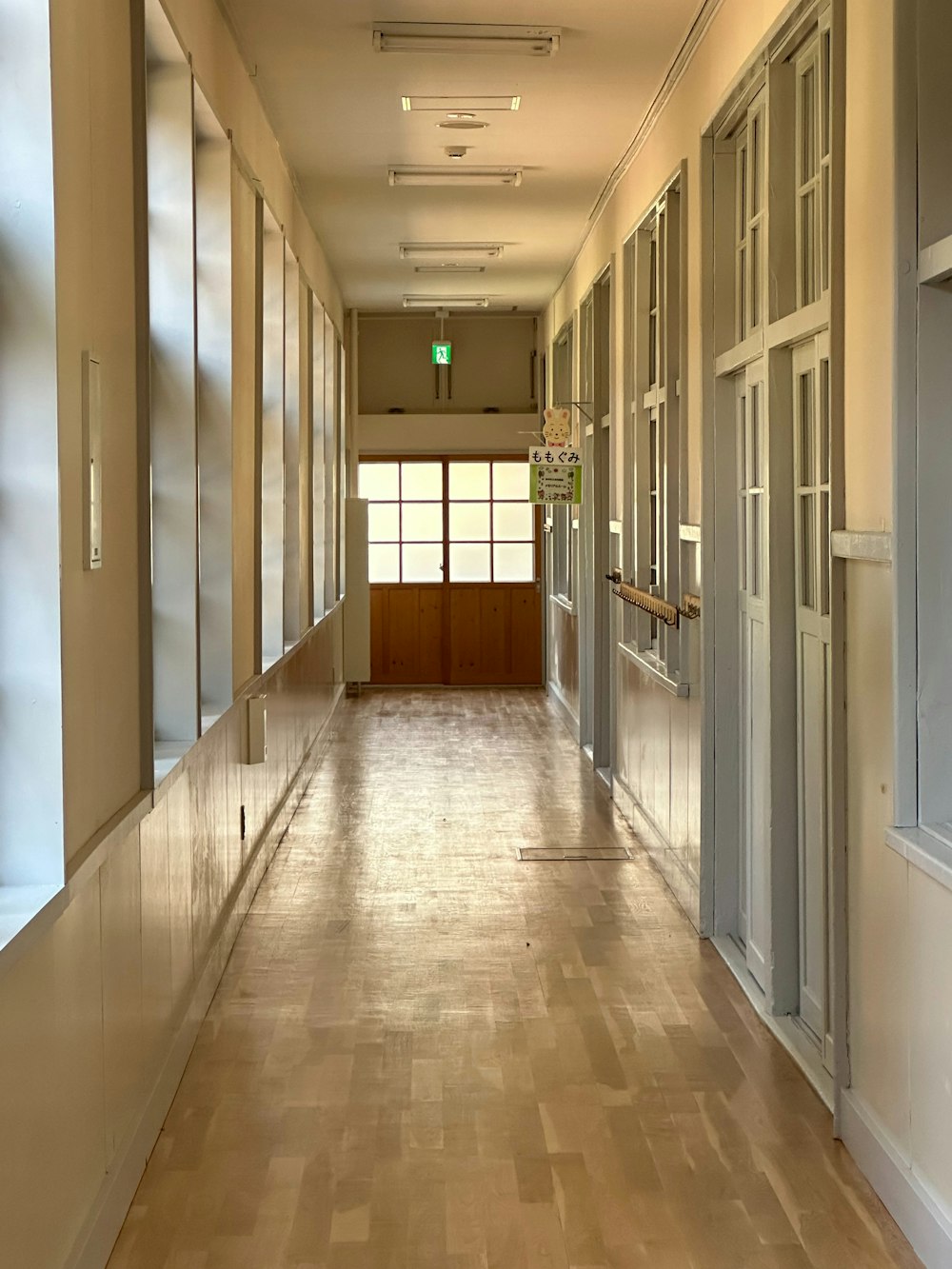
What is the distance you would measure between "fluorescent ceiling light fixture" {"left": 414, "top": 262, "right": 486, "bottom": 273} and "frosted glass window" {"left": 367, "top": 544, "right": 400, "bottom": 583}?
11.4ft

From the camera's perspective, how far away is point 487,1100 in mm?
3836

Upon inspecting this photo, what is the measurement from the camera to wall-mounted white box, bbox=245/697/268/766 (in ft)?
19.1

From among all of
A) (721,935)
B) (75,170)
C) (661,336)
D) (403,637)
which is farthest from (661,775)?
(403,637)

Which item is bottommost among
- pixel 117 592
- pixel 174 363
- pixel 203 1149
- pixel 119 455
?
pixel 203 1149

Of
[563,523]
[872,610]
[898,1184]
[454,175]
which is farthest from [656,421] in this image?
[563,523]

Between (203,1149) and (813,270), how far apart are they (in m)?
2.97

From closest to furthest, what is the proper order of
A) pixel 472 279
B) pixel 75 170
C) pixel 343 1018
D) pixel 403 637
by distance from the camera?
1. pixel 75 170
2. pixel 343 1018
3. pixel 472 279
4. pixel 403 637

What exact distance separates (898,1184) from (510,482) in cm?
1107

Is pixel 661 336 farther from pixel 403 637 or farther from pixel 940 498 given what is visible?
pixel 403 637

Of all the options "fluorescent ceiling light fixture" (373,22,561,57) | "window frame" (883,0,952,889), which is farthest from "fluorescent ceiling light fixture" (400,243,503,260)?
"window frame" (883,0,952,889)

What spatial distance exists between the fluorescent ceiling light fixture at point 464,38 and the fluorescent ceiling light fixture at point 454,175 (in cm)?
213

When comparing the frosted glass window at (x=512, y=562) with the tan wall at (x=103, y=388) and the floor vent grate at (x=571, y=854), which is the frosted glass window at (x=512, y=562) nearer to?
the floor vent grate at (x=571, y=854)

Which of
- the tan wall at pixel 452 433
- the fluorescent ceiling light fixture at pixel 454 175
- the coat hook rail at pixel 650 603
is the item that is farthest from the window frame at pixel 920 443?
the tan wall at pixel 452 433

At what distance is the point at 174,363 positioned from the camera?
4355 mm
